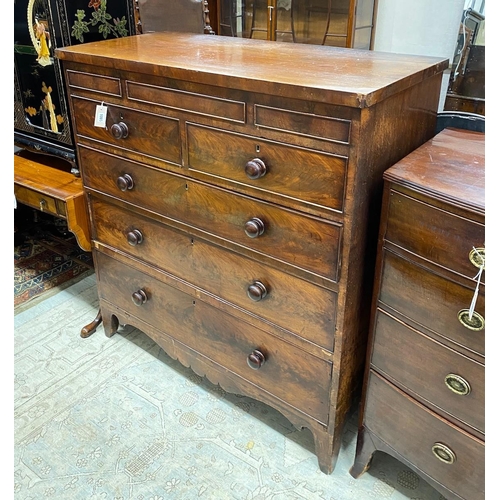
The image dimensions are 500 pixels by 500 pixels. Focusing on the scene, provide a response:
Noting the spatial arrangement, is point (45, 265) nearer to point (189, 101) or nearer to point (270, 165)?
point (189, 101)

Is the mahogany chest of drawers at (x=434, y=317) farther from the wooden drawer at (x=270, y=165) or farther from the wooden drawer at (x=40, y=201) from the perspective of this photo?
the wooden drawer at (x=40, y=201)

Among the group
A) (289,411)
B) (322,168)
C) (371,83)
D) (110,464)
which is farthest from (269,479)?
(371,83)

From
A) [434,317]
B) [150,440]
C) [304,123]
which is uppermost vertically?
[304,123]

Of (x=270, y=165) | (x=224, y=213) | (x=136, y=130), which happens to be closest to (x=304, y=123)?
(x=270, y=165)

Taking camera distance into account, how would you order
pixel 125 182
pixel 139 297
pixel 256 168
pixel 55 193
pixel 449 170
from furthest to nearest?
pixel 55 193 < pixel 139 297 < pixel 125 182 < pixel 256 168 < pixel 449 170

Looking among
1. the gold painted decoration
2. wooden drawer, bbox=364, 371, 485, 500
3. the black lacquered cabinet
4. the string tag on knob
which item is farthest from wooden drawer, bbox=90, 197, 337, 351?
the gold painted decoration

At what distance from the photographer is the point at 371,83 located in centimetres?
110

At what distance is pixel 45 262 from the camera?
2621mm

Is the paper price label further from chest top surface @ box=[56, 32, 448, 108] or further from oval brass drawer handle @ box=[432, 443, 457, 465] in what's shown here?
oval brass drawer handle @ box=[432, 443, 457, 465]

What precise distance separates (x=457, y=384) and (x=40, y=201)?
67.8 inches

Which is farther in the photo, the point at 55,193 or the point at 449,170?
the point at 55,193
